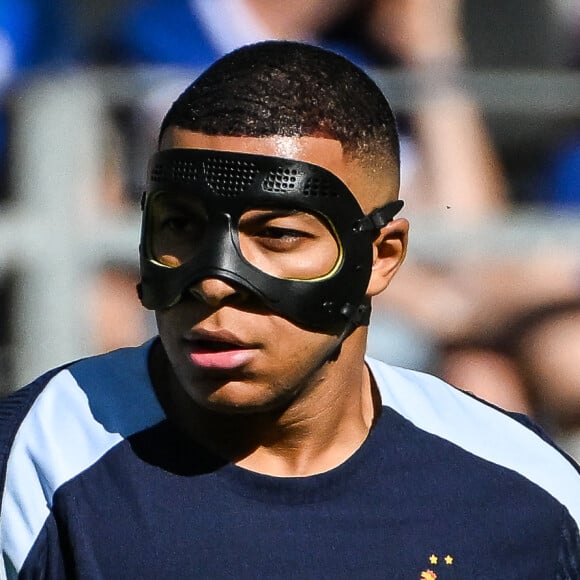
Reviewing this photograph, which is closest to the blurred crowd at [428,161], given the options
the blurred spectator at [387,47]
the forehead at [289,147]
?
the blurred spectator at [387,47]

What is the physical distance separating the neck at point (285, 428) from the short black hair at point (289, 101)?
0.39 metres

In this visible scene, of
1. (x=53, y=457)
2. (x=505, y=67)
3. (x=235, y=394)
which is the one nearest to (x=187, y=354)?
(x=235, y=394)

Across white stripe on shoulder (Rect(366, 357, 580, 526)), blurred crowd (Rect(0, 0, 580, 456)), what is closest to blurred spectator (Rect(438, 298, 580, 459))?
blurred crowd (Rect(0, 0, 580, 456))

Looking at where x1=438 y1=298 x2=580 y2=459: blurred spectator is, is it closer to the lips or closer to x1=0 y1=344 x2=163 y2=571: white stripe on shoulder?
x1=0 y1=344 x2=163 y2=571: white stripe on shoulder

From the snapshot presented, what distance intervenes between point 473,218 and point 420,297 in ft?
1.07

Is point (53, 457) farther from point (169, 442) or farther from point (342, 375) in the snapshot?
point (342, 375)

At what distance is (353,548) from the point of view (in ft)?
7.40

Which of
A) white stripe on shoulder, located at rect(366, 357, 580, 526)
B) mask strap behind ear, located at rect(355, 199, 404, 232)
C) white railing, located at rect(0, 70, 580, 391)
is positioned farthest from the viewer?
white railing, located at rect(0, 70, 580, 391)

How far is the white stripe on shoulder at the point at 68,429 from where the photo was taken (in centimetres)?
214

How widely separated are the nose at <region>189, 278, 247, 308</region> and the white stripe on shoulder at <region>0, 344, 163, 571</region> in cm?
29

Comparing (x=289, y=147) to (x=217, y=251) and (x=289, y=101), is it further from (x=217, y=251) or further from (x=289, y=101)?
(x=217, y=251)

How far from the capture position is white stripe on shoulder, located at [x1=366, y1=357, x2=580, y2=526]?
249cm

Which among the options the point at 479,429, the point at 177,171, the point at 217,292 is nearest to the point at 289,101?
the point at 177,171

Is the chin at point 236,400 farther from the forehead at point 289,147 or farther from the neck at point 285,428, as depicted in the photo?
the forehead at point 289,147
